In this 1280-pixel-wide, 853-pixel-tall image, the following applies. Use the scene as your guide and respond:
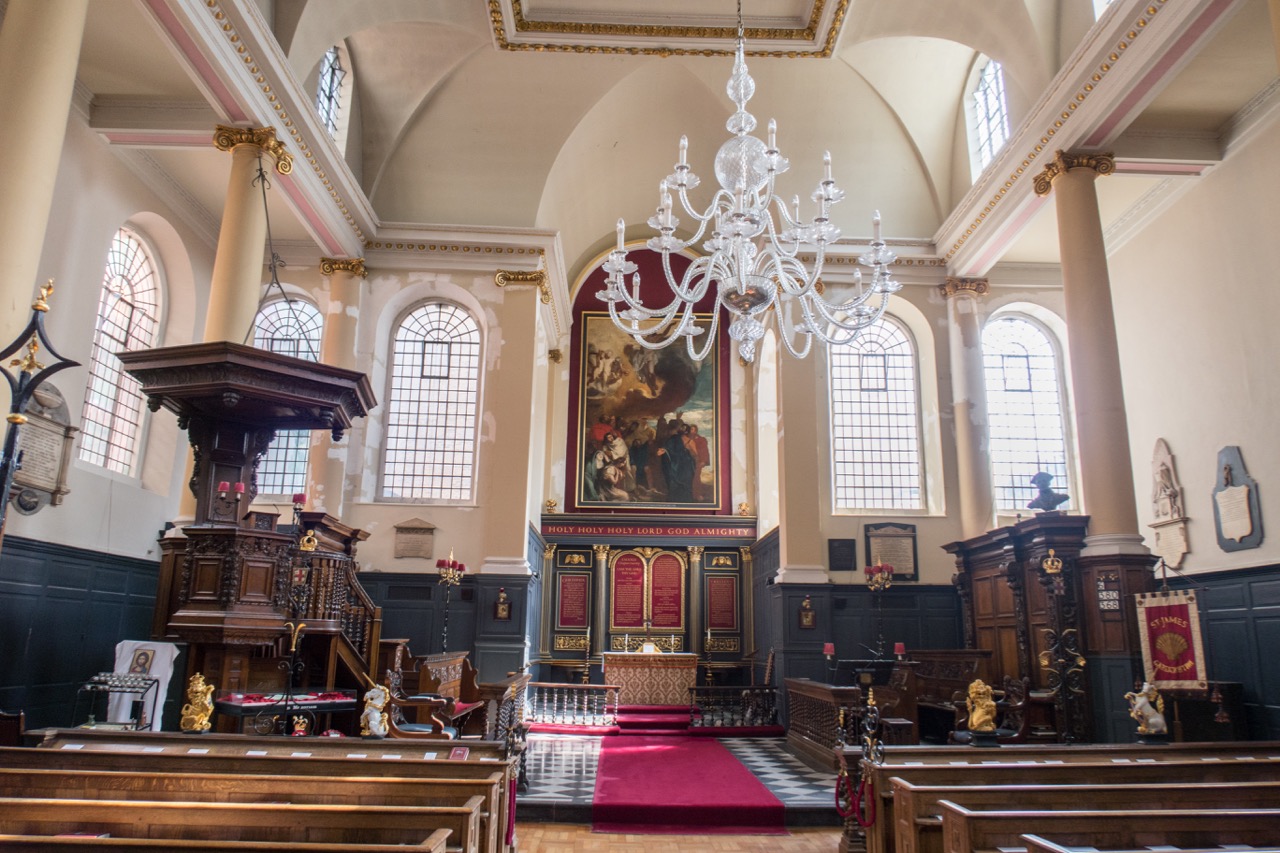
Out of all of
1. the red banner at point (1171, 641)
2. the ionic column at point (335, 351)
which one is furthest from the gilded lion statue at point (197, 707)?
the red banner at point (1171, 641)

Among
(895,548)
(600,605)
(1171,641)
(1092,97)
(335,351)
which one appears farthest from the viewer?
(600,605)

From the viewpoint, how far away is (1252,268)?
34.8 feet

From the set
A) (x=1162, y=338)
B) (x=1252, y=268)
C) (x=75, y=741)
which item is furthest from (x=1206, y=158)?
(x=75, y=741)

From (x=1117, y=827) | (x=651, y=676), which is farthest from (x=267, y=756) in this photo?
(x=651, y=676)

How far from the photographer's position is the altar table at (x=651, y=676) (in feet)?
48.8

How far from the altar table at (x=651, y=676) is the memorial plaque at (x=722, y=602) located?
336 cm

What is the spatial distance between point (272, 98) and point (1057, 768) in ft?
33.9

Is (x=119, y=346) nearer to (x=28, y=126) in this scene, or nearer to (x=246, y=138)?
(x=246, y=138)

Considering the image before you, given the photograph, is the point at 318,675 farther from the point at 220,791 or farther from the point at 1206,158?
the point at 1206,158

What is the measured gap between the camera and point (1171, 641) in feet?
29.7

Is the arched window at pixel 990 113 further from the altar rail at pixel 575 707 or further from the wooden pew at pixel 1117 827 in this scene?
the wooden pew at pixel 1117 827

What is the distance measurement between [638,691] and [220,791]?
10.8 metres

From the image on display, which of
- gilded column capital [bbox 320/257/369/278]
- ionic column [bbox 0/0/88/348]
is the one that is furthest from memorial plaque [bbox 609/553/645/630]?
ionic column [bbox 0/0/88/348]

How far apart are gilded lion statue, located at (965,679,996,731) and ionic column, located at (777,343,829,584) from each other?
572 cm
